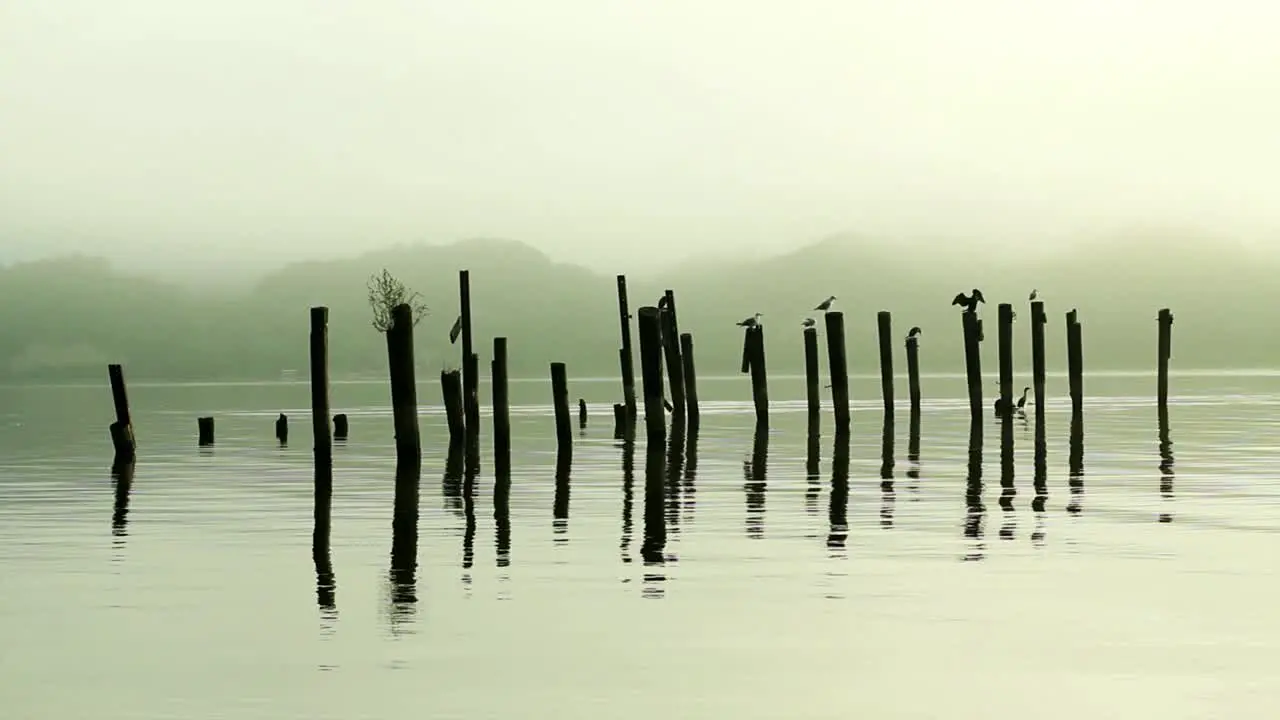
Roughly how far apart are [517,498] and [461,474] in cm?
592

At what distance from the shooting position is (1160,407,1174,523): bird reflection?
22.9m

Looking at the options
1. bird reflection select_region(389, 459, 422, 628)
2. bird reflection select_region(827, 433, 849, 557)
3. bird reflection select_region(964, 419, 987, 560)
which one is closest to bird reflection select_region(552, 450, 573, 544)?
bird reflection select_region(389, 459, 422, 628)

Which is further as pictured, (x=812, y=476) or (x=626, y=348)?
(x=626, y=348)

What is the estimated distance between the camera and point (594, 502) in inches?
1007

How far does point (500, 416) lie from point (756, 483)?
7.15m

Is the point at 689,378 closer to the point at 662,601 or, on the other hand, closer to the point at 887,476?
the point at 887,476

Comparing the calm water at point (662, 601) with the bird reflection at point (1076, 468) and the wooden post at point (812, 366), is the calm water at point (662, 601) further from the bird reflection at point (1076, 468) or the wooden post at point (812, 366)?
the wooden post at point (812, 366)

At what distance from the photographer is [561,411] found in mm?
37938

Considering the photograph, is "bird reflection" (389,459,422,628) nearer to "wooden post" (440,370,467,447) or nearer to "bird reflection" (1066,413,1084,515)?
"wooden post" (440,370,467,447)

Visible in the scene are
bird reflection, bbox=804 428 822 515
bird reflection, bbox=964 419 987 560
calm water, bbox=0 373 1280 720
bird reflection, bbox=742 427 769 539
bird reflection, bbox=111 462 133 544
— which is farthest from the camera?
bird reflection, bbox=804 428 822 515

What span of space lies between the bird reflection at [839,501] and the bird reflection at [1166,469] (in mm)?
3865

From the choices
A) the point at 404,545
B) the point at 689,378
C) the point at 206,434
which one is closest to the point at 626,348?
the point at 689,378

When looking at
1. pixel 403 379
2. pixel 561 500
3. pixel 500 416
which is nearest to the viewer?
pixel 561 500

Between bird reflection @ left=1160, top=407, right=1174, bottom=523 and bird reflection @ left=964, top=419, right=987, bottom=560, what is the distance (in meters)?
2.25
